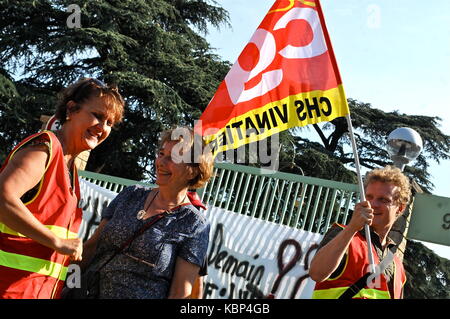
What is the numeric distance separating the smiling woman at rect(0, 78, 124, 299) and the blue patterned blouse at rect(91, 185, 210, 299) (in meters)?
0.16

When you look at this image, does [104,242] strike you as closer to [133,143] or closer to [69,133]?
[69,133]

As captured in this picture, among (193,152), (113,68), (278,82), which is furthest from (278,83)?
(113,68)

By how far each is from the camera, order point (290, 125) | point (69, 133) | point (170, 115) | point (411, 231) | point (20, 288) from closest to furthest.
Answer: point (20, 288) < point (69, 133) < point (290, 125) < point (411, 231) < point (170, 115)

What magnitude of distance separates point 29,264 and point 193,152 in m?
0.82

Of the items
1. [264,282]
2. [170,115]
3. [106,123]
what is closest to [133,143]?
[170,115]

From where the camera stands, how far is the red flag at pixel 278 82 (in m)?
3.46

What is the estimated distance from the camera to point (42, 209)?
7.48ft

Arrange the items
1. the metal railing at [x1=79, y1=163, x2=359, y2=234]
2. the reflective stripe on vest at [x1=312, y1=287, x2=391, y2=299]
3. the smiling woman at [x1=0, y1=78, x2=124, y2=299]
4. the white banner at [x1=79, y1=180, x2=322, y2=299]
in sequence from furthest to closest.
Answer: the metal railing at [x1=79, y1=163, x2=359, y2=234] → the white banner at [x1=79, y1=180, x2=322, y2=299] → the reflective stripe on vest at [x1=312, y1=287, x2=391, y2=299] → the smiling woman at [x1=0, y1=78, x2=124, y2=299]

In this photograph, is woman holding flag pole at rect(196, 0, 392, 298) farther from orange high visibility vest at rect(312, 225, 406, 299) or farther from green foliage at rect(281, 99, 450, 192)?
green foliage at rect(281, 99, 450, 192)

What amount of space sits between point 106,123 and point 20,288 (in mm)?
734

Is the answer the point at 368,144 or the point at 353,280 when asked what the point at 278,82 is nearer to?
the point at 353,280

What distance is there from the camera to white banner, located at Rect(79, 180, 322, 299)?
4.52m

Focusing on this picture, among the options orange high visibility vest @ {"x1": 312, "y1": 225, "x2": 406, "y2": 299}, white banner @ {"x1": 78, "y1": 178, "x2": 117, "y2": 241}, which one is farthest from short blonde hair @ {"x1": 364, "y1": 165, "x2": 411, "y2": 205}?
white banner @ {"x1": 78, "y1": 178, "x2": 117, "y2": 241}
